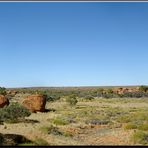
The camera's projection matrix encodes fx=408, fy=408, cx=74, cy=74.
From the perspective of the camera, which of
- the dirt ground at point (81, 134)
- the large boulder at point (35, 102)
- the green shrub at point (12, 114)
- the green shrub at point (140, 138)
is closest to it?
the dirt ground at point (81, 134)

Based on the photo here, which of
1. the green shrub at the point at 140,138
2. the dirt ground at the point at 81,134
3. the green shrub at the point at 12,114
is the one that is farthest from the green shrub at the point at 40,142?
the green shrub at the point at 12,114

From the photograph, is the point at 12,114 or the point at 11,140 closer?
the point at 11,140

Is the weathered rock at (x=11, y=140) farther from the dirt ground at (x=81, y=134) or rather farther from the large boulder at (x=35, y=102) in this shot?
the large boulder at (x=35, y=102)

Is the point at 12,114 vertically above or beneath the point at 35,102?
beneath

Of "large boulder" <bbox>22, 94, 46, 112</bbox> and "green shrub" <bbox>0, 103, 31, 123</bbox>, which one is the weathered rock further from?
"large boulder" <bbox>22, 94, 46, 112</bbox>

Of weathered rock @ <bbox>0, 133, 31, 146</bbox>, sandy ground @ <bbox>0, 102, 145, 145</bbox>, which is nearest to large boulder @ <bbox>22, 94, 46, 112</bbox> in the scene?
sandy ground @ <bbox>0, 102, 145, 145</bbox>

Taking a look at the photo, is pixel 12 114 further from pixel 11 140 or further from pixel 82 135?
pixel 11 140

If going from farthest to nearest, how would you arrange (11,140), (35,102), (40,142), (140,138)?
(35,102) → (140,138) → (40,142) → (11,140)

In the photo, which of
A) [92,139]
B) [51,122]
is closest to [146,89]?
[51,122]

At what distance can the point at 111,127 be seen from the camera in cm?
3338

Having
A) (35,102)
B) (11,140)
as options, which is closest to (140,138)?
(11,140)

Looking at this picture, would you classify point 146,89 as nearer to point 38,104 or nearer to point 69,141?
point 38,104

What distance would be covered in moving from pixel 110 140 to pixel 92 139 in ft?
3.97

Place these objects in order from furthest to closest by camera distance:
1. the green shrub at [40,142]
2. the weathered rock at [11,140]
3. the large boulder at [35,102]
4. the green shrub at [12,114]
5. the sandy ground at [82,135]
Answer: the large boulder at [35,102] → the green shrub at [12,114] → the sandy ground at [82,135] → the green shrub at [40,142] → the weathered rock at [11,140]
